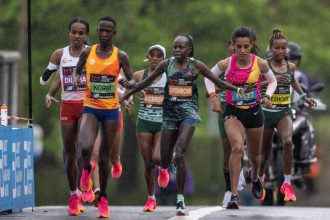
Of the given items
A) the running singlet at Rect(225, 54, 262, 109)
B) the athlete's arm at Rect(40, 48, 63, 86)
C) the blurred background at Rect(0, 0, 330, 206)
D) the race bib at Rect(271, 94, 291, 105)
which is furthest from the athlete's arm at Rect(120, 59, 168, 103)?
the blurred background at Rect(0, 0, 330, 206)

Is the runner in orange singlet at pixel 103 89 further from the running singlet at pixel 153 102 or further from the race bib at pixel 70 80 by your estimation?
the running singlet at pixel 153 102

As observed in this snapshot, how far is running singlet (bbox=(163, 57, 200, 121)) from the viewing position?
17.6 meters

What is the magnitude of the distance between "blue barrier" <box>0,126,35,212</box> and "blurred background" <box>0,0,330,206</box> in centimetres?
1407

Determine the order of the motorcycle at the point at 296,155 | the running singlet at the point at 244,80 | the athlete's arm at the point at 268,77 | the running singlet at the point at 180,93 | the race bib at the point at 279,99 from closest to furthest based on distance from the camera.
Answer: the running singlet at the point at 180,93 → the running singlet at the point at 244,80 → the athlete's arm at the point at 268,77 → the race bib at the point at 279,99 → the motorcycle at the point at 296,155

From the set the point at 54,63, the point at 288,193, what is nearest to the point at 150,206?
the point at 288,193

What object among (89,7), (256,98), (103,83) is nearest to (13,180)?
(103,83)

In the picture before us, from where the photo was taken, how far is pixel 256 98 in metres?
18.7

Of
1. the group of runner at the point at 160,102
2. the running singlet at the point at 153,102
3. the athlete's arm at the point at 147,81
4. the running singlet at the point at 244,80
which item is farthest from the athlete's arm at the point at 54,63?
the running singlet at the point at 244,80

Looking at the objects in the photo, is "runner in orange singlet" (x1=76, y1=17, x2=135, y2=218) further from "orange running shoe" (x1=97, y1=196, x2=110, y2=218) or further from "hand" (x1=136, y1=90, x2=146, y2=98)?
"hand" (x1=136, y1=90, x2=146, y2=98)

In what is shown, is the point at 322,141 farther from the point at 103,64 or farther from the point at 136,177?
the point at 103,64

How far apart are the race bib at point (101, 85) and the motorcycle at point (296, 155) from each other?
5.69 meters

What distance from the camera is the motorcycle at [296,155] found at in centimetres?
2262

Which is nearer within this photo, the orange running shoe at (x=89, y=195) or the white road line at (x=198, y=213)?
the white road line at (x=198, y=213)

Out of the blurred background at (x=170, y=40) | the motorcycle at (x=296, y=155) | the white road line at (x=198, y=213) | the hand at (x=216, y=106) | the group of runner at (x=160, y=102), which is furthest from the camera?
the blurred background at (x=170, y=40)
